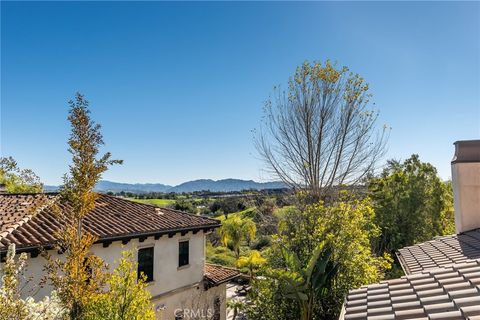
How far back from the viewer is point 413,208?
21.7m

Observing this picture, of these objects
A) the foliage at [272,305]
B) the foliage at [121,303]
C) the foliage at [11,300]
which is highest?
the foliage at [11,300]

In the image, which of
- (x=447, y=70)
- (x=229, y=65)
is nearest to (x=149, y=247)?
(x=229, y=65)

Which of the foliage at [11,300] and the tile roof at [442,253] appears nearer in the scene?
the foliage at [11,300]

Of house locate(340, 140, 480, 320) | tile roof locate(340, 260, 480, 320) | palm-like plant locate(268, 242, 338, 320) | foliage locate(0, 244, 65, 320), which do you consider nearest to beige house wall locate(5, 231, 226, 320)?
palm-like plant locate(268, 242, 338, 320)

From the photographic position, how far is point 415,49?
508 inches

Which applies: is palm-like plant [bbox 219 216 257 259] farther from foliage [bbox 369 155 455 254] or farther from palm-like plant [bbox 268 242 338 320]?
palm-like plant [bbox 268 242 338 320]

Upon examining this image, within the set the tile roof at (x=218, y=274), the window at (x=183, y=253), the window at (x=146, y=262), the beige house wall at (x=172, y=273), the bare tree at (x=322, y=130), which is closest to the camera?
the beige house wall at (x=172, y=273)

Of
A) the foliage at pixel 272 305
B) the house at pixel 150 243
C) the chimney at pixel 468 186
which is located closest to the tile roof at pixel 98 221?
the house at pixel 150 243

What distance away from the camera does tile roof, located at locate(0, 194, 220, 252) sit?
400 inches

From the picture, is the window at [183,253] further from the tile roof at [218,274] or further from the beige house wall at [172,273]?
the tile roof at [218,274]

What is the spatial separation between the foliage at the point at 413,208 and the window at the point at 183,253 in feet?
41.8

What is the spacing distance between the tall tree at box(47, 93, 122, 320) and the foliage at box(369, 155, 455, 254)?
18166 millimetres

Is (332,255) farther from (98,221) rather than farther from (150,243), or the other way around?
(98,221)

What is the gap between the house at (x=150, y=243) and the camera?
10.5 meters
